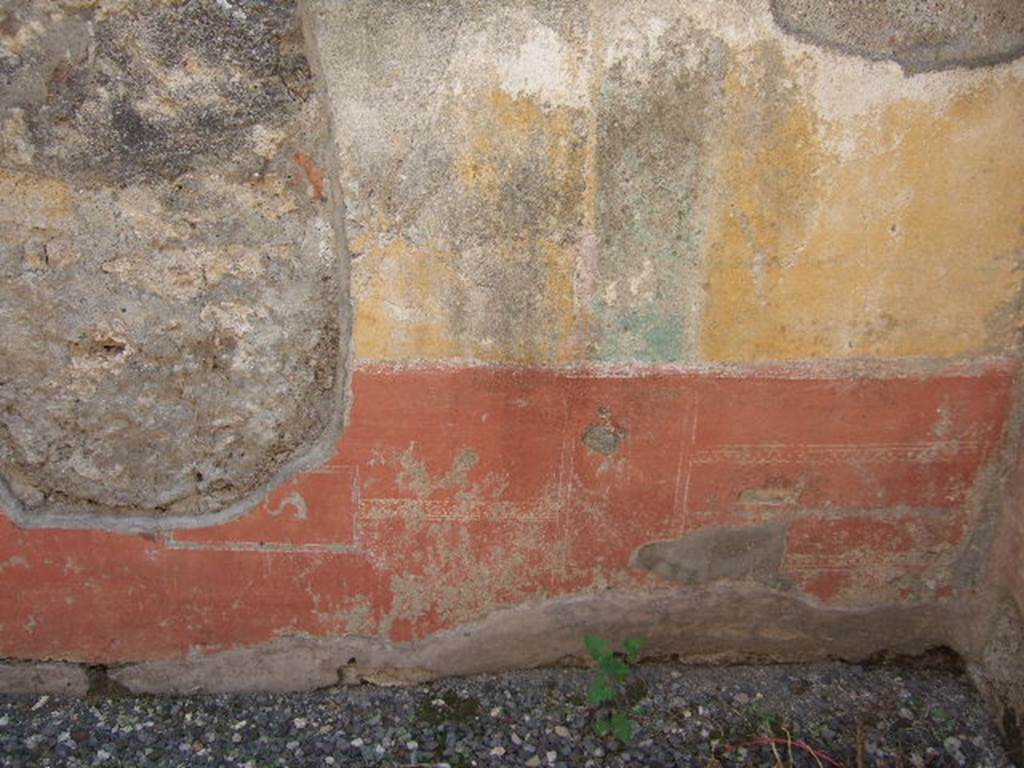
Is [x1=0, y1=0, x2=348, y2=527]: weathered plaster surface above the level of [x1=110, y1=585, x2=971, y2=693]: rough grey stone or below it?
above

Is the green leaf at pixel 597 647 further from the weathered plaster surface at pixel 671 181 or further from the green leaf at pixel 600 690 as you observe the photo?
the weathered plaster surface at pixel 671 181

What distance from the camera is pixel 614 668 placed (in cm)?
212

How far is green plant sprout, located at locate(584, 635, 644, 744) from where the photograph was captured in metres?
2.04

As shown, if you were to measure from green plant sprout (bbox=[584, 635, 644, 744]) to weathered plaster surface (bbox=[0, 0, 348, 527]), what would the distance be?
872mm

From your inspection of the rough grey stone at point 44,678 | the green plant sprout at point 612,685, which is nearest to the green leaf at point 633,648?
the green plant sprout at point 612,685

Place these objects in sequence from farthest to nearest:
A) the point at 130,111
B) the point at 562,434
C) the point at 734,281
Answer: the point at 562,434, the point at 734,281, the point at 130,111

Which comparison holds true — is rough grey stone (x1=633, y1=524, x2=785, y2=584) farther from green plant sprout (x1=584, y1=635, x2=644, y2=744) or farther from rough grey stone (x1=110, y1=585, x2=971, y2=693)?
green plant sprout (x1=584, y1=635, x2=644, y2=744)

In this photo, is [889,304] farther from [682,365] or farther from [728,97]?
[728,97]

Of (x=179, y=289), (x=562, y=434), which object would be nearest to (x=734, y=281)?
(x=562, y=434)

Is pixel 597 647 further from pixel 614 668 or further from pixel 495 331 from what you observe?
pixel 495 331

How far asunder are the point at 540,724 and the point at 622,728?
217mm

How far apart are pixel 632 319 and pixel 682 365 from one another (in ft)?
0.53

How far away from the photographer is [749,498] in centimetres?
205

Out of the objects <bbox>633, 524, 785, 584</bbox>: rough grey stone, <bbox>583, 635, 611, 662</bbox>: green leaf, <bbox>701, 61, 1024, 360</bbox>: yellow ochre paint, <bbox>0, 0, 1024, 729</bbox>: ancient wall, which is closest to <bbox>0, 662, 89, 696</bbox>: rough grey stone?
<bbox>0, 0, 1024, 729</bbox>: ancient wall
